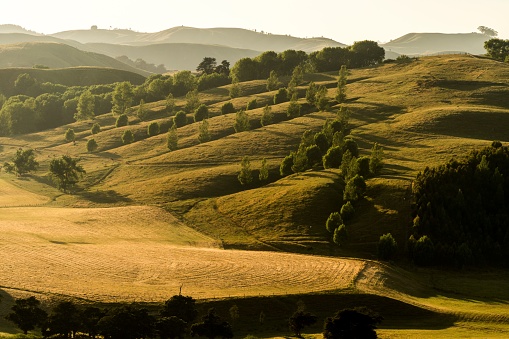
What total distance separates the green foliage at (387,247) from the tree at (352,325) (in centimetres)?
3611

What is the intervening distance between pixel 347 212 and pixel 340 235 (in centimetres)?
803

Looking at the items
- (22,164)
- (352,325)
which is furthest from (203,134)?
(352,325)

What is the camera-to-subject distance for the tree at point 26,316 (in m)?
66.2

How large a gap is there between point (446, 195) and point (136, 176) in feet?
275

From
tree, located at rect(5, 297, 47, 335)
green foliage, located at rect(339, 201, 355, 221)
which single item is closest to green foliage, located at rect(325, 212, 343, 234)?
green foliage, located at rect(339, 201, 355, 221)

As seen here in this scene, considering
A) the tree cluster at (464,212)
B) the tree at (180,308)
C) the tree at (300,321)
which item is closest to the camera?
the tree at (180,308)

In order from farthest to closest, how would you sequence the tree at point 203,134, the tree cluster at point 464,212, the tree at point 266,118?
the tree at point 266,118
the tree at point 203,134
the tree cluster at point 464,212

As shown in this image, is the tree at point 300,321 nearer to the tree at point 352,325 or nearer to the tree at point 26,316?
the tree at point 352,325

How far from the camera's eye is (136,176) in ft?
522

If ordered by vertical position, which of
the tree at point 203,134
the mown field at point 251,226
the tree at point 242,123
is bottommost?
the mown field at point 251,226

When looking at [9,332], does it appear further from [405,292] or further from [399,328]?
[405,292]

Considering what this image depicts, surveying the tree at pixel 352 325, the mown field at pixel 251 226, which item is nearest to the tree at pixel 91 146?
the mown field at pixel 251 226

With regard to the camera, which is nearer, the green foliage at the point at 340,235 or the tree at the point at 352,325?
the tree at the point at 352,325

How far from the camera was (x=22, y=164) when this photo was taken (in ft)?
575
